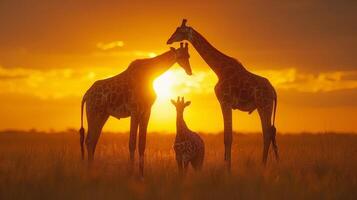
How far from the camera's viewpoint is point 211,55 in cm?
1839

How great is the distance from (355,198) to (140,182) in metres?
4.63

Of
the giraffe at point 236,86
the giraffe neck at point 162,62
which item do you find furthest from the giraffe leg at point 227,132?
the giraffe neck at point 162,62

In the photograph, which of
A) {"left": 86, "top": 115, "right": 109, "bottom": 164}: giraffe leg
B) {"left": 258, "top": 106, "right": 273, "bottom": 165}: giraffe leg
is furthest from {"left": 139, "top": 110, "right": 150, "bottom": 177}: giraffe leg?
{"left": 258, "top": 106, "right": 273, "bottom": 165}: giraffe leg

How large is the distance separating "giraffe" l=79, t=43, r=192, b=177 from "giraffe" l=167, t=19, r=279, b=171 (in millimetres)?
1193

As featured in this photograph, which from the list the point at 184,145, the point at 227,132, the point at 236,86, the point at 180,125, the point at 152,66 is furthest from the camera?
the point at 236,86

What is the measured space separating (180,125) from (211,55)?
2.90 meters

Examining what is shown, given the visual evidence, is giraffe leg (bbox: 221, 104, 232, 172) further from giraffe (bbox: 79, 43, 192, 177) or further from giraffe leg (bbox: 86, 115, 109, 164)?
giraffe leg (bbox: 86, 115, 109, 164)

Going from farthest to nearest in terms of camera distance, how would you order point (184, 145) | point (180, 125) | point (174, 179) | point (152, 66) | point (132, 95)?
point (152, 66) < point (132, 95) < point (180, 125) < point (184, 145) < point (174, 179)

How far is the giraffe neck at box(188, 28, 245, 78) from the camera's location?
59.9ft

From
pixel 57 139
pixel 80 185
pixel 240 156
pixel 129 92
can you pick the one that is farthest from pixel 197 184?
pixel 57 139

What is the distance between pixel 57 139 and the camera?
30.8 meters

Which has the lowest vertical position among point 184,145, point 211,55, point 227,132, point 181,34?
point 184,145

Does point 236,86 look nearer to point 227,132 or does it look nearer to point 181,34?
point 227,132

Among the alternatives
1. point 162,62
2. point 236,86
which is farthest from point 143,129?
point 236,86
